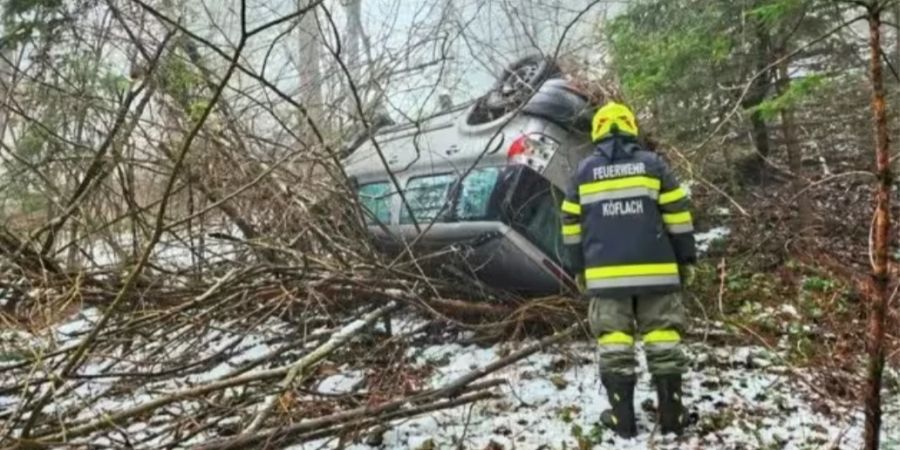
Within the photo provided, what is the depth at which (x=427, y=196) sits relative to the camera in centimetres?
540

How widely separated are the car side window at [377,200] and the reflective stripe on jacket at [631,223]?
6.88ft

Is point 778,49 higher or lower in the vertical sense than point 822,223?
higher

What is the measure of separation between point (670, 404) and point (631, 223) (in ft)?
3.07

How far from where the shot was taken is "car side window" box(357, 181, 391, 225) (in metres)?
5.61

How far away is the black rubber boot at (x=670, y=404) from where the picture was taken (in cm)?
353

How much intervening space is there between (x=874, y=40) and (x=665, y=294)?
5.41 feet

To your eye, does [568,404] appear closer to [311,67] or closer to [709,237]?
[709,237]

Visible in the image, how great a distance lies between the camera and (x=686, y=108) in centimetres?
713

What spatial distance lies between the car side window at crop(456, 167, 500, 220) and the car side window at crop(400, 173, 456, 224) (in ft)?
0.35

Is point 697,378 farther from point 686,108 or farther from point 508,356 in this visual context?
point 686,108

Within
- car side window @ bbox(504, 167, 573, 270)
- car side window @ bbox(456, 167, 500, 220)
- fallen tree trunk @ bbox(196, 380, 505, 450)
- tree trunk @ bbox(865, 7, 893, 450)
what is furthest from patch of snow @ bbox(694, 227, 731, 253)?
tree trunk @ bbox(865, 7, 893, 450)

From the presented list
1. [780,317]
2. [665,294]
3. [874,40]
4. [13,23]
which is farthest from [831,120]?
[13,23]

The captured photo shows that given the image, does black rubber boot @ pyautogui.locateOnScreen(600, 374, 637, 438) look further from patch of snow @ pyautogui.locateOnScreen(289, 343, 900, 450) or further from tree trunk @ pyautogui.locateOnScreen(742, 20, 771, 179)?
tree trunk @ pyautogui.locateOnScreen(742, 20, 771, 179)

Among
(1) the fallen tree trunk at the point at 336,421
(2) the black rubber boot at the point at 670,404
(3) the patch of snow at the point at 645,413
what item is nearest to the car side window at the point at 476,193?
(3) the patch of snow at the point at 645,413
